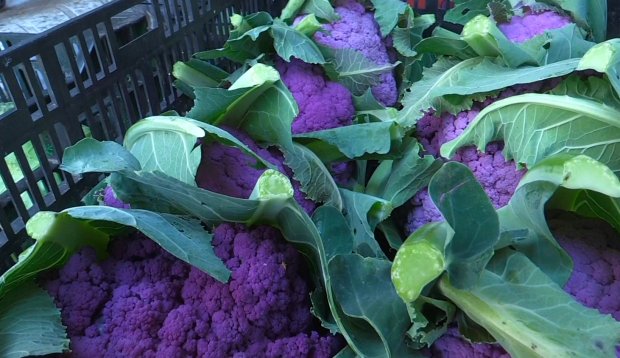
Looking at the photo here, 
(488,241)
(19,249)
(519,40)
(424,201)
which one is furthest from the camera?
(519,40)

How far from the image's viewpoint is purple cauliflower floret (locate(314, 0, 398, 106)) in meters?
1.08

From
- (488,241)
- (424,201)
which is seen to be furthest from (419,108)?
(488,241)

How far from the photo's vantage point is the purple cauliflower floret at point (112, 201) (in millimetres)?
682

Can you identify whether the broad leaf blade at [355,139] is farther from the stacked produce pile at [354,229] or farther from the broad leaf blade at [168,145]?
the broad leaf blade at [168,145]

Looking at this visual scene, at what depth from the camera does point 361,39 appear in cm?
110

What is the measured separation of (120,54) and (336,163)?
0.41 metres

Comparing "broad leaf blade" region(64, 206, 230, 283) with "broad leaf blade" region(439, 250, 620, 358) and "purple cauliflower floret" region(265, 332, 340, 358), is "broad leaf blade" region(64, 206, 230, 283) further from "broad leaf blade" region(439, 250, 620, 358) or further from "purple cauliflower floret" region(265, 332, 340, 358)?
"broad leaf blade" region(439, 250, 620, 358)

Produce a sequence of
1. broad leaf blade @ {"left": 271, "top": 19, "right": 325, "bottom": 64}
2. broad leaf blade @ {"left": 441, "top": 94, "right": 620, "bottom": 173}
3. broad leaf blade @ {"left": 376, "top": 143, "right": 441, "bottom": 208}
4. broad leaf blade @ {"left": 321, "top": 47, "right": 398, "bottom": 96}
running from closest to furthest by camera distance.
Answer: broad leaf blade @ {"left": 441, "top": 94, "right": 620, "bottom": 173} < broad leaf blade @ {"left": 376, "top": 143, "right": 441, "bottom": 208} < broad leaf blade @ {"left": 271, "top": 19, "right": 325, "bottom": 64} < broad leaf blade @ {"left": 321, "top": 47, "right": 398, "bottom": 96}

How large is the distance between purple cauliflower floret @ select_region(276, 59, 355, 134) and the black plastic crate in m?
0.22

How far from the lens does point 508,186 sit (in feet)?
2.54

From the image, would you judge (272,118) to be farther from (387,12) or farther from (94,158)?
(387,12)

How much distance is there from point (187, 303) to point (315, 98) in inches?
18.3

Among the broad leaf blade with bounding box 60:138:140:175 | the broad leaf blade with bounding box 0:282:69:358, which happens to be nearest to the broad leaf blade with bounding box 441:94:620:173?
the broad leaf blade with bounding box 60:138:140:175

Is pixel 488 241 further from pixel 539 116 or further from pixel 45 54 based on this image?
pixel 45 54
